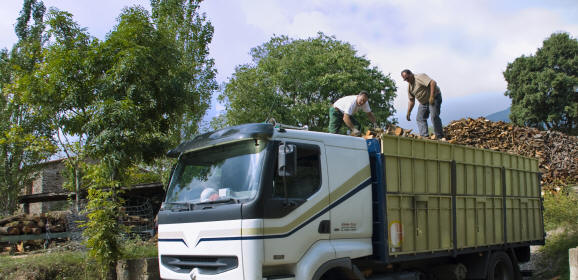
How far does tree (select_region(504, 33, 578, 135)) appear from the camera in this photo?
31797 millimetres

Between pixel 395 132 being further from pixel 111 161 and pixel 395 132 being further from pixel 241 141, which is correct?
pixel 111 161

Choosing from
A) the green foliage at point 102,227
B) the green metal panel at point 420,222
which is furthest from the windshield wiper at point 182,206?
the green metal panel at point 420,222

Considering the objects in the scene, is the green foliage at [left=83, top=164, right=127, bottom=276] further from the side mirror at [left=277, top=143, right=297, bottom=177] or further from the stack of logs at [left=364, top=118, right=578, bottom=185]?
the stack of logs at [left=364, top=118, right=578, bottom=185]

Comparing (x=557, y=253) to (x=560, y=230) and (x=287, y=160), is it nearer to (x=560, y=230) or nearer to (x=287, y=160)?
(x=560, y=230)

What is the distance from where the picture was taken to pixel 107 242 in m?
7.29

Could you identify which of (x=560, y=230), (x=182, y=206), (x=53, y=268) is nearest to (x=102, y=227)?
(x=53, y=268)

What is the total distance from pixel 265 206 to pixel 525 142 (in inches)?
604

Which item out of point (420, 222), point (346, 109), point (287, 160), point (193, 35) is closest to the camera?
point (287, 160)

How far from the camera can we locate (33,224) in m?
12.7

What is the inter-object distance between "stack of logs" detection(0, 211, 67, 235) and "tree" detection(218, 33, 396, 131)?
13743mm

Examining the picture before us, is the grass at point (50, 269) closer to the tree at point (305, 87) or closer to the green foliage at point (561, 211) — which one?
the green foliage at point (561, 211)

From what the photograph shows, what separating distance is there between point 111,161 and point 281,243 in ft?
13.8

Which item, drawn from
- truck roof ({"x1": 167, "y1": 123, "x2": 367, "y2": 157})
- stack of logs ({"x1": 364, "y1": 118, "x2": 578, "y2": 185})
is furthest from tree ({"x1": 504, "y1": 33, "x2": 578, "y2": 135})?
truck roof ({"x1": 167, "y1": 123, "x2": 367, "y2": 157})

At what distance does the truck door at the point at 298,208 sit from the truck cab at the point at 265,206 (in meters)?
0.01
